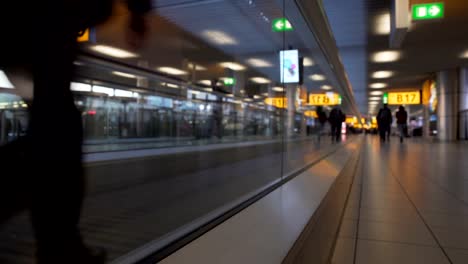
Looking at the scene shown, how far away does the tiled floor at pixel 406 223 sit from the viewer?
2.01 meters

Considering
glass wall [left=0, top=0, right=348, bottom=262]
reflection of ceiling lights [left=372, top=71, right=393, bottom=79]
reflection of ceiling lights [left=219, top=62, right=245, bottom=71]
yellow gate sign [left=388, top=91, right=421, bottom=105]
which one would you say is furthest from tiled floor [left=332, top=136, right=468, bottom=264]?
yellow gate sign [left=388, top=91, right=421, bottom=105]

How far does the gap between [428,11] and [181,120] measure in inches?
281

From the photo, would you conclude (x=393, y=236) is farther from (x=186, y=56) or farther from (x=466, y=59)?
(x=466, y=59)

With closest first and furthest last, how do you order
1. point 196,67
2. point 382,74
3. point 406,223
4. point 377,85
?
point 406,223
point 196,67
point 382,74
point 377,85

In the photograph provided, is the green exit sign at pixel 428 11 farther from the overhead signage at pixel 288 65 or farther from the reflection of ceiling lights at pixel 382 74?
the reflection of ceiling lights at pixel 382 74

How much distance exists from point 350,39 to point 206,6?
690 cm

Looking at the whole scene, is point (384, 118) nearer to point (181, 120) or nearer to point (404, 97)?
point (404, 97)

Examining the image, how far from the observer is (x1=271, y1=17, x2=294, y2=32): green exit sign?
407 centimetres

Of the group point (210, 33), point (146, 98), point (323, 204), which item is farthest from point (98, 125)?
point (210, 33)

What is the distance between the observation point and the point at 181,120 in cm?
927

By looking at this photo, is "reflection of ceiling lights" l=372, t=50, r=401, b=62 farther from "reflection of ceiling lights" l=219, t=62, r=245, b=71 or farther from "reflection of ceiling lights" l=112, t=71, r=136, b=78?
"reflection of ceiling lights" l=112, t=71, r=136, b=78

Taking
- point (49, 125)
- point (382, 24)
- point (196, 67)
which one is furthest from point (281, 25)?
point (196, 67)

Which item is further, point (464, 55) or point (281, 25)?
point (464, 55)

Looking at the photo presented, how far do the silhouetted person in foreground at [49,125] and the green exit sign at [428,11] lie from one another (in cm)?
895
